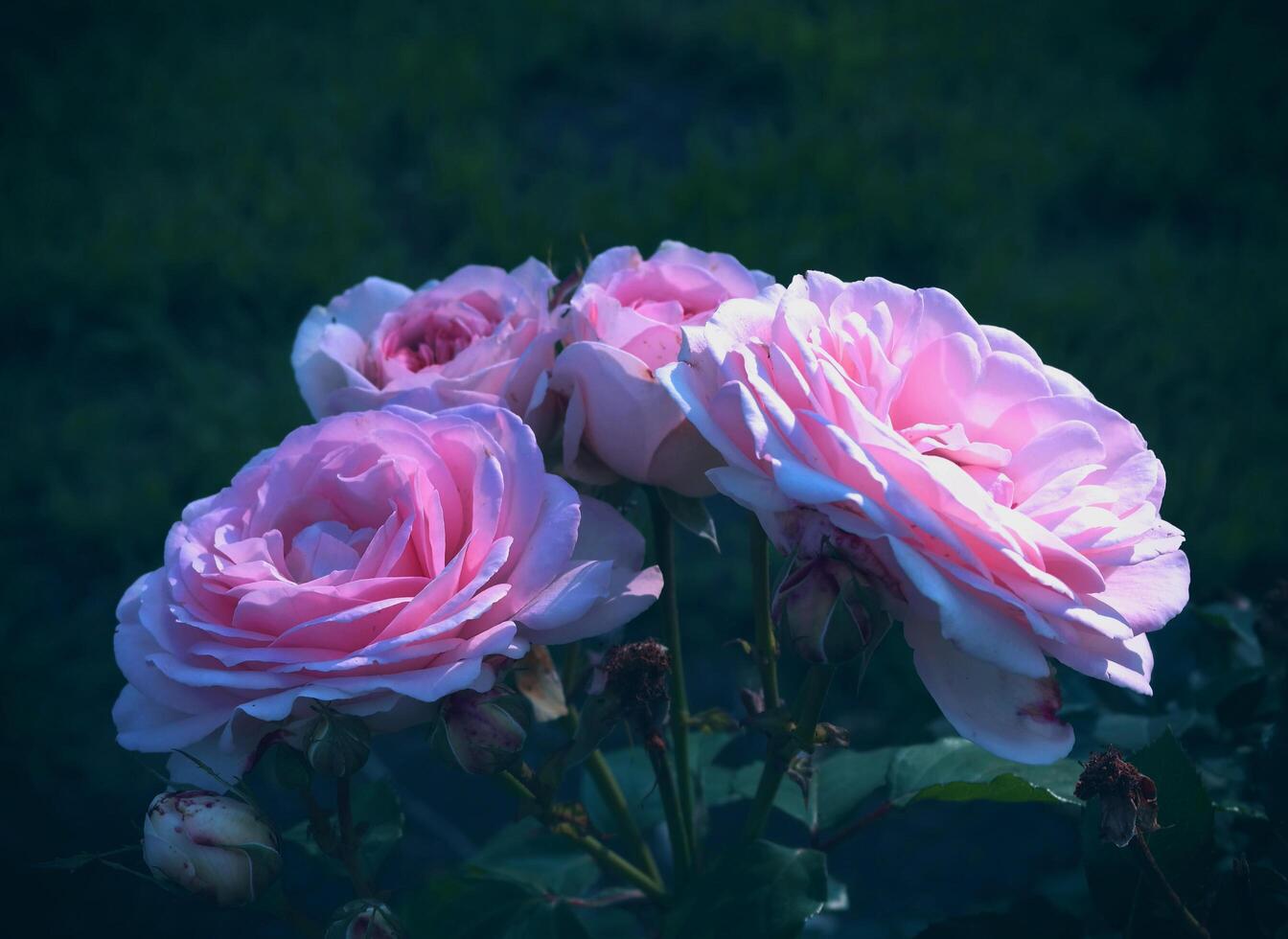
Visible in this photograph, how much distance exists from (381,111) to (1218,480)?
207 centimetres

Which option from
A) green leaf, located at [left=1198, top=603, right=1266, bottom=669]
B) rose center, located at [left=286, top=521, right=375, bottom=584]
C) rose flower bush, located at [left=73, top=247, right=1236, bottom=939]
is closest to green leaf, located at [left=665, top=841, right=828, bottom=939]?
rose flower bush, located at [left=73, top=247, right=1236, bottom=939]

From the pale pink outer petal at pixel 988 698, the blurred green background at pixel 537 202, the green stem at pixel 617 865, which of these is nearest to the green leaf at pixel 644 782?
the green stem at pixel 617 865

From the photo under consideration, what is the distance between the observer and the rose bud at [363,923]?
2.19 ft

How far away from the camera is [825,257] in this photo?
242 cm

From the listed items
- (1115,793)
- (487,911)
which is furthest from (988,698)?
(487,911)

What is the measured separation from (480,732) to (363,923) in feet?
0.43

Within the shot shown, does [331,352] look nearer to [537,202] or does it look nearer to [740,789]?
[740,789]

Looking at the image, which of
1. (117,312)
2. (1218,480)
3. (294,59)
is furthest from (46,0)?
(1218,480)

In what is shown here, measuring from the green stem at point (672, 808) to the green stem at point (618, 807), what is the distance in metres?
0.04

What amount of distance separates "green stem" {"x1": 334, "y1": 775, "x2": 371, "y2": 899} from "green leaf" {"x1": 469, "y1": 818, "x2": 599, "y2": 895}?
0.60 feet

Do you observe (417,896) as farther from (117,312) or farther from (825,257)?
(117,312)

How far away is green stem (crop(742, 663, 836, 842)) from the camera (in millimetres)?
691

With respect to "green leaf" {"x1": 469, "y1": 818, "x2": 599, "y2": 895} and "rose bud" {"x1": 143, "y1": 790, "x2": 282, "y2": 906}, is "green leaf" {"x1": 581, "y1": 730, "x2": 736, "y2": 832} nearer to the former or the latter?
"green leaf" {"x1": 469, "y1": 818, "x2": 599, "y2": 895}

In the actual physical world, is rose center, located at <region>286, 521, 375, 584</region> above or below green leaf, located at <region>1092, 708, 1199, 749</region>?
above
